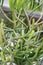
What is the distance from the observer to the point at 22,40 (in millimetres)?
1130

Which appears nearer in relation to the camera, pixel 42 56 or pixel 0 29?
pixel 0 29

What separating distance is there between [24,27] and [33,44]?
149 millimetres

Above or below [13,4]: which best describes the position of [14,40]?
below

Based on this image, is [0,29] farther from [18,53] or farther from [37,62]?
[37,62]

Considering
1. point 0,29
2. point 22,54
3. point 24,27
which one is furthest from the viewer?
point 24,27

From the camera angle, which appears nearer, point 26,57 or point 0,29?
point 0,29

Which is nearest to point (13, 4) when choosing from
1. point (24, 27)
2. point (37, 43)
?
point (24, 27)

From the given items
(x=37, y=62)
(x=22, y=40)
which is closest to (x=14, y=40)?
(x=22, y=40)

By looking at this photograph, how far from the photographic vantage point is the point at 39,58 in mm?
1169

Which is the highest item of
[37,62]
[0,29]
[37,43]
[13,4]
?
[13,4]

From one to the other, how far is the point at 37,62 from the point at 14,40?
0.20 meters

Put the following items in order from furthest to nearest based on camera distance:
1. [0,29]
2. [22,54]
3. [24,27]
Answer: [24,27] → [22,54] → [0,29]

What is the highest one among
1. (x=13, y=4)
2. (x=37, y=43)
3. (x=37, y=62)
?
(x=13, y=4)

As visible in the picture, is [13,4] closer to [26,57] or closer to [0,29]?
[0,29]
